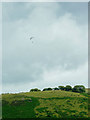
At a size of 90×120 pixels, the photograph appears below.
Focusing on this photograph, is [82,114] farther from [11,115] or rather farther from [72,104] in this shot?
[11,115]

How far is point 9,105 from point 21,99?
7.37 m

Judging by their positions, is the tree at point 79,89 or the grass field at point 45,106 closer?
the grass field at point 45,106

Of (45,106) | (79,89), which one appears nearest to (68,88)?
(79,89)

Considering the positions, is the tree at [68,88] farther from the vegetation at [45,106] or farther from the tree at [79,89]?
the vegetation at [45,106]

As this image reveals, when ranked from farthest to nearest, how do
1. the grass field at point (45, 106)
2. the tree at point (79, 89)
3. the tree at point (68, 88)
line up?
the tree at point (68, 88), the tree at point (79, 89), the grass field at point (45, 106)

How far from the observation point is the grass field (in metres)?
74.8

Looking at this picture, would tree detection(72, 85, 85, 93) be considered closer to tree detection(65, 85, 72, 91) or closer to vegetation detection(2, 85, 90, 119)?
tree detection(65, 85, 72, 91)

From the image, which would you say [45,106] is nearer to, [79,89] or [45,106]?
[45,106]

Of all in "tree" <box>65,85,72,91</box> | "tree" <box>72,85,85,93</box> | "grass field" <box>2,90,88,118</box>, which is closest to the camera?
"grass field" <box>2,90,88,118</box>

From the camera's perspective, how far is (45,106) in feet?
274

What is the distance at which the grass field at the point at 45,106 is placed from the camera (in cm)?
7481

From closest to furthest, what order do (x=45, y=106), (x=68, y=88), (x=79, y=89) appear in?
(x=45, y=106) < (x=79, y=89) < (x=68, y=88)

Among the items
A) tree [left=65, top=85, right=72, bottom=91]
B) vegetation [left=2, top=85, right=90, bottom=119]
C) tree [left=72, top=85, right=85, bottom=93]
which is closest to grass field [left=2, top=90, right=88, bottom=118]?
vegetation [left=2, top=85, right=90, bottom=119]

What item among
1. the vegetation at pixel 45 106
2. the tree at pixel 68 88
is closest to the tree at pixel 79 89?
the tree at pixel 68 88
